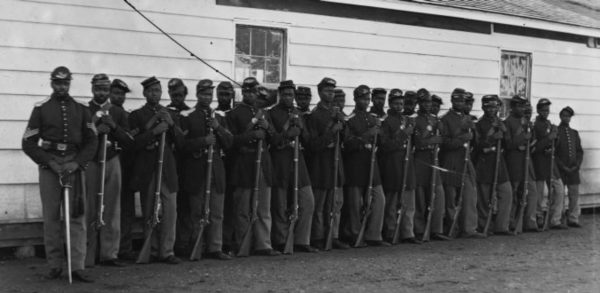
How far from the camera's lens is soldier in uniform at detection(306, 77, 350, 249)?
32.0 feet

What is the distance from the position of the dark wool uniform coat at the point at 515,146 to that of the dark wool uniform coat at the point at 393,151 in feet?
6.57

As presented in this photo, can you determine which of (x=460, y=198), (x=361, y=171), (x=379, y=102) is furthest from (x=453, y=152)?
(x=361, y=171)

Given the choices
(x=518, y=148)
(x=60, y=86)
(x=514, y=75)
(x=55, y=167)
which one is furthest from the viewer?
(x=514, y=75)

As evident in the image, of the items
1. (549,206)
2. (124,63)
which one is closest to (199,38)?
(124,63)

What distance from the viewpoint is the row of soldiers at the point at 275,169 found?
776 cm

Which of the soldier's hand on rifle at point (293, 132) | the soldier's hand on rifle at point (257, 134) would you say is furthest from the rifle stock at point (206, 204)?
the soldier's hand on rifle at point (293, 132)

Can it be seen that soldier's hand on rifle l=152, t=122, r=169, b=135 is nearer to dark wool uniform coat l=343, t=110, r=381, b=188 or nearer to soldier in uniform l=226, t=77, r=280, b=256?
soldier in uniform l=226, t=77, r=280, b=256

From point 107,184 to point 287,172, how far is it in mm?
2202

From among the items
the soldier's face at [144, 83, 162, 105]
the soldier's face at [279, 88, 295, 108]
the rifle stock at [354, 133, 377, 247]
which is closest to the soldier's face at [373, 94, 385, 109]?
the rifle stock at [354, 133, 377, 247]

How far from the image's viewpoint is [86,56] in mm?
9195

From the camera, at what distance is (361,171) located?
10094mm

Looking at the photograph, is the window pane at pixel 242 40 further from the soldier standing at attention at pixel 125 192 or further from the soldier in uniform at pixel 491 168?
the soldier in uniform at pixel 491 168

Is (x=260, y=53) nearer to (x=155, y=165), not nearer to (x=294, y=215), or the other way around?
(x=294, y=215)

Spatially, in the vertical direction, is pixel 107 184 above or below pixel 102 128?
below
